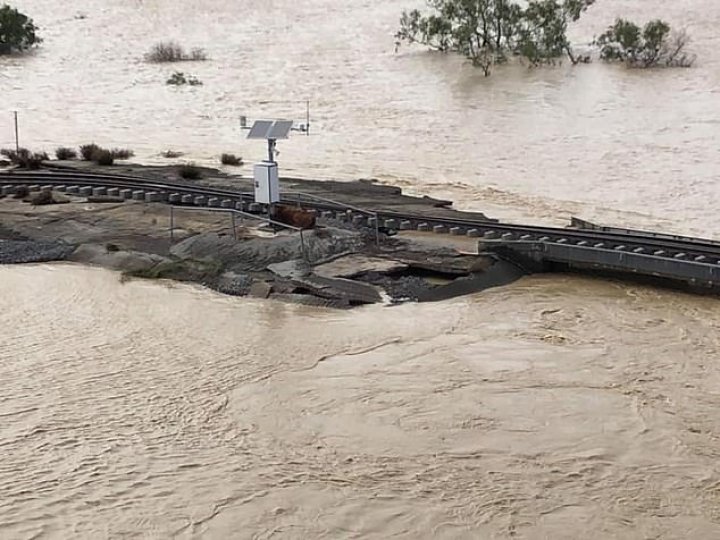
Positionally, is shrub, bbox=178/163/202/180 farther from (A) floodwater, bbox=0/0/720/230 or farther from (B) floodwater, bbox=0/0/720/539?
(B) floodwater, bbox=0/0/720/539

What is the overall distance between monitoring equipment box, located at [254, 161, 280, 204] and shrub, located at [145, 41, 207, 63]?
3022 centimetres

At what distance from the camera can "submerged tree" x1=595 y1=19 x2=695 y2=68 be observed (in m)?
39.0

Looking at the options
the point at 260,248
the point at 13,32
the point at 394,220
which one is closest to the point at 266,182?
the point at 260,248

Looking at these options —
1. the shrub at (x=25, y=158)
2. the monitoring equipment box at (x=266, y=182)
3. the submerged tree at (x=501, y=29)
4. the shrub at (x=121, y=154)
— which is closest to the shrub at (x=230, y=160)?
the shrub at (x=121, y=154)

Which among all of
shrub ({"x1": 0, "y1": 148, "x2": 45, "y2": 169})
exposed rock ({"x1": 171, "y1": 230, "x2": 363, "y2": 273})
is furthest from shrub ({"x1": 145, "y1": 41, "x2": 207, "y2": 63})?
exposed rock ({"x1": 171, "y1": 230, "x2": 363, "y2": 273})

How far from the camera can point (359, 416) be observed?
33.2ft

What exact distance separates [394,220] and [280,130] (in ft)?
9.12

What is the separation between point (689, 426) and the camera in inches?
392

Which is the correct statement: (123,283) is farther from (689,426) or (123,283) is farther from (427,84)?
(427,84)

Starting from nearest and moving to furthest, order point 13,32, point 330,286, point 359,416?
point 359,416
point 330,286
point 13,32

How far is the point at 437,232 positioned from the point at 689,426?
7554mm

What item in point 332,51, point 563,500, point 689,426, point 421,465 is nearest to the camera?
point 563,500

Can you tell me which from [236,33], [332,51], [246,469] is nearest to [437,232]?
[246,469]

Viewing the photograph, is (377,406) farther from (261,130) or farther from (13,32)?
(13,32)
